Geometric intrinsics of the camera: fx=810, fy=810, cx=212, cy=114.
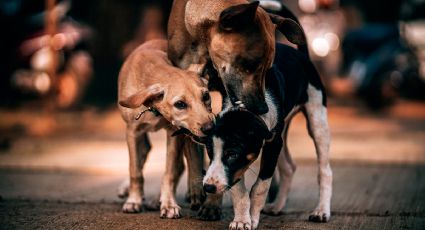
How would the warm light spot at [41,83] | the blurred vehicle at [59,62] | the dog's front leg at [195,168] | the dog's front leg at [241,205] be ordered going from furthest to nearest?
1. the warm light spot at [41,83]
2. the blurred vehicle at [59,62]
3. the dog's front leg at [195,168]
4. the dog's front leg at [241,205]

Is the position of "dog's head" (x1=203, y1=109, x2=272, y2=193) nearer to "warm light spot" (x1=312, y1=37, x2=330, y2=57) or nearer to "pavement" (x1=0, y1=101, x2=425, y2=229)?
"pavement" (x1=0, y1=101, x2=425, y2=229)

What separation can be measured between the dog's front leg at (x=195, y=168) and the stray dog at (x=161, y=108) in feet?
0.05

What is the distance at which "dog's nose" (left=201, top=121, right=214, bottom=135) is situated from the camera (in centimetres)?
573

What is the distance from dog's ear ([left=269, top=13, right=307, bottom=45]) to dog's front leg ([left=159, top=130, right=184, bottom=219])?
3.99 ft

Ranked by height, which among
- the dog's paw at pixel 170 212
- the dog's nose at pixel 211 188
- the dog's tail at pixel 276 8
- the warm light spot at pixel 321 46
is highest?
the dog's tail at pixel 276 8

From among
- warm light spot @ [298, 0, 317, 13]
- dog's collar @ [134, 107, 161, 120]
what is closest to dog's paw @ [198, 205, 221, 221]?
dog's collar @ [134, 107, 161, 120]

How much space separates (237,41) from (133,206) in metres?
1.69

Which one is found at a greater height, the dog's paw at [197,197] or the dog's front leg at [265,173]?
the dog's front leg at [265,173]

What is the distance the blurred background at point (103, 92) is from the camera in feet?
33.6

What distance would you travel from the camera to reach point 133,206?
6.61 metres

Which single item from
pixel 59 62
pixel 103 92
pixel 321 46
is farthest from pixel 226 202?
pixel 321 46

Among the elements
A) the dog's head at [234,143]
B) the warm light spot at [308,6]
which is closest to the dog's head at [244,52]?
the dog's head at [234,143]

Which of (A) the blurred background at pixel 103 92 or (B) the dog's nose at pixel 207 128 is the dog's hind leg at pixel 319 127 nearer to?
(B) the dog's nose at pixel 207 128

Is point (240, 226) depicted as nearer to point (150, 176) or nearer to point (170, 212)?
point (170, 212)
